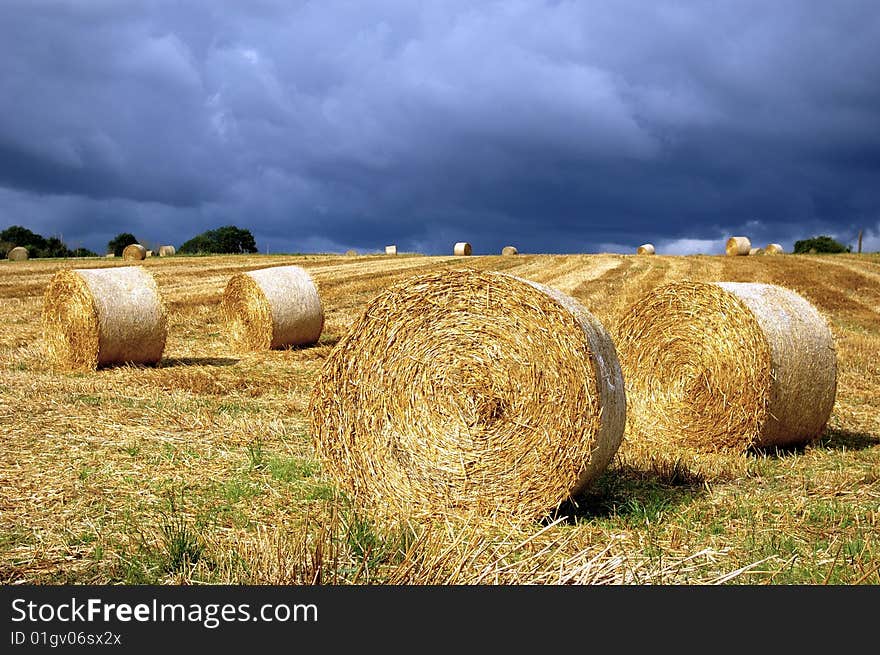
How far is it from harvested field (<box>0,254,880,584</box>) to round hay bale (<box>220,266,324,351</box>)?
83.4 inches

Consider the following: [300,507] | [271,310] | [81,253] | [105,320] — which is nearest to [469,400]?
[300,507]

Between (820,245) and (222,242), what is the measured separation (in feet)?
165

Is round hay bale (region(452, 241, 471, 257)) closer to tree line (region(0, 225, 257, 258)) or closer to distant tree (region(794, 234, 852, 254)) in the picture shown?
tree line (region(0, 225, 257, 258))

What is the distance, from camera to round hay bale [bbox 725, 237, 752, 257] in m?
37.4

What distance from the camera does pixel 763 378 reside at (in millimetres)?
6867

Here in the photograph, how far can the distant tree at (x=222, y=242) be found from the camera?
241 ft

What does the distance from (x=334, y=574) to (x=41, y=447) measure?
4177 millimetres

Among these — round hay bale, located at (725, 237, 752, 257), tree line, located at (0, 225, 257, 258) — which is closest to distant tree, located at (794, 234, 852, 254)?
round hay bale, located at (725, 237, 752, 257)

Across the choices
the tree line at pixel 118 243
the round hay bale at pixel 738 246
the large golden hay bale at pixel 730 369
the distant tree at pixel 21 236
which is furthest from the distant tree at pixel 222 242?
the large golden hay bale at pixel 730 369

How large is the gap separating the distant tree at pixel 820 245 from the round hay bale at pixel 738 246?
88.5 feet

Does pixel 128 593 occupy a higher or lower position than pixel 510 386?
lower

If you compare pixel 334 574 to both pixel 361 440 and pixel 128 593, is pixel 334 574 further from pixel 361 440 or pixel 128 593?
pixel 361 440

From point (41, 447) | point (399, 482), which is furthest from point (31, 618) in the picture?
point (41, 447)

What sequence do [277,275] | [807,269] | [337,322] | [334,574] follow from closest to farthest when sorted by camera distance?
[334,574]
[277,275]
[337,322]
[807,269]
